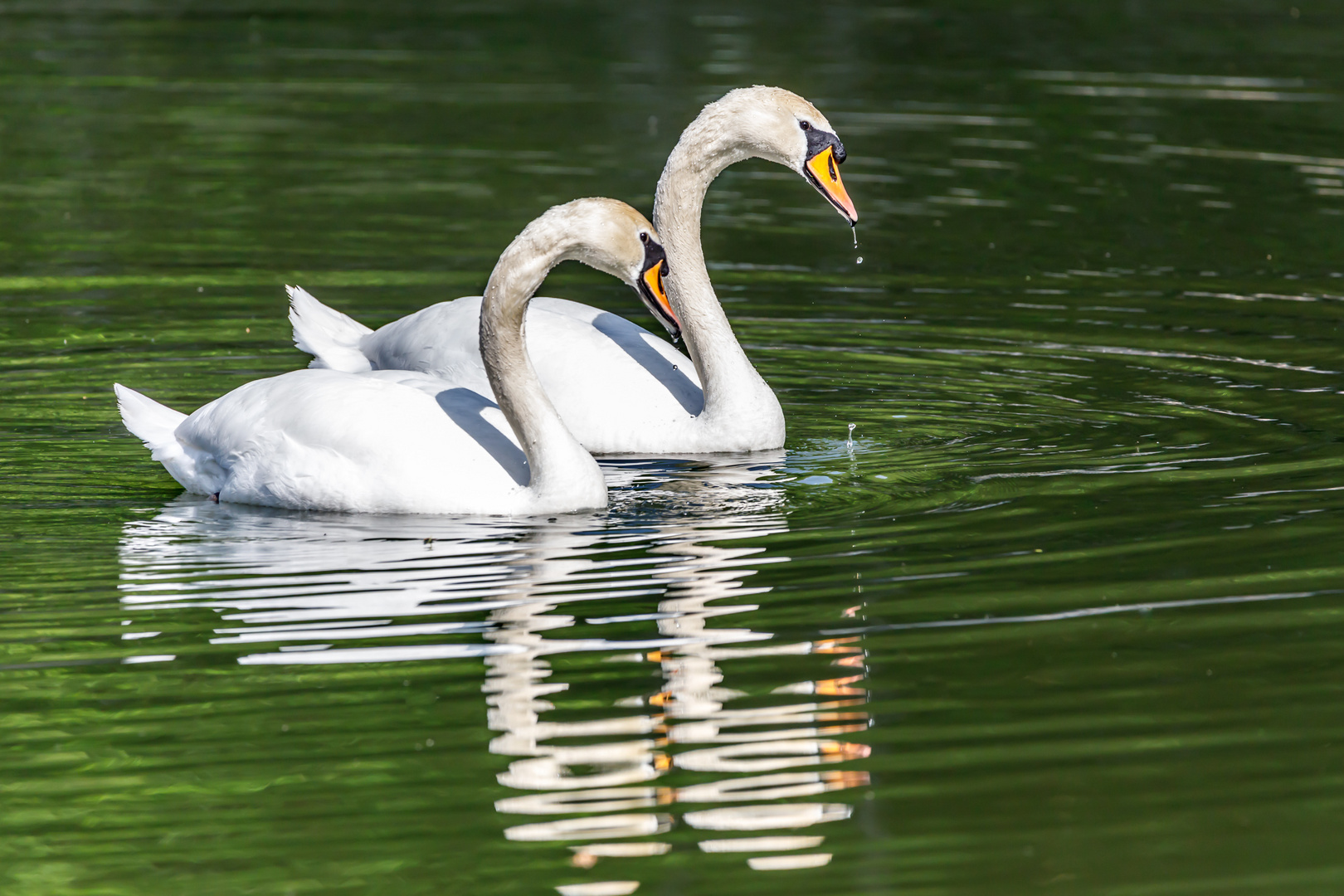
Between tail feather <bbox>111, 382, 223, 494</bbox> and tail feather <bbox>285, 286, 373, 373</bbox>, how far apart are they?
2.13 metres

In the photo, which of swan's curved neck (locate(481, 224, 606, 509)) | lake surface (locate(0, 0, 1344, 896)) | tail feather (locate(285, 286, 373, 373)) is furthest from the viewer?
tail feather (locate(285, 286, 373, 373))

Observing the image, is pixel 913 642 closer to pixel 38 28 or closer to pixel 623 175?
pixel 623 175

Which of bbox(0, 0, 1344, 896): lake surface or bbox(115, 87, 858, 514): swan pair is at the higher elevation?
bbox(115, 87, 858, 514): swan pair

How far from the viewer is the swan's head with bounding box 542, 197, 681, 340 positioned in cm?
895

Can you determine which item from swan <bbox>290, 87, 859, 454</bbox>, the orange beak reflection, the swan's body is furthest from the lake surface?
the orange beak reflection

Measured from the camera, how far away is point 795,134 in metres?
10.9

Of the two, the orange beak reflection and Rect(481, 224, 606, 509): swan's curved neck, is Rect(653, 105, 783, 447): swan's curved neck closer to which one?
the orange beak reflection

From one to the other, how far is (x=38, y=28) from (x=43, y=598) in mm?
23127

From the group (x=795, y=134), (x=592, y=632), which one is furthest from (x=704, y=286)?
(x=592, y=632)

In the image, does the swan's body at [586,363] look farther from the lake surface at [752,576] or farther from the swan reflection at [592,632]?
the lake surface at [752,576]

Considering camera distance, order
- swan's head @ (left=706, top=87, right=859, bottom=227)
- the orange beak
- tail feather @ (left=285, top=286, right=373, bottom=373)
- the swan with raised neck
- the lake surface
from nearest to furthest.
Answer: the lake surface < the orange beak < the swan with raised neck < swan's head @ (left=706, top=87, right=859, bottom=227) < tail feather @ (left=285, top=286, right=373, bottom=373)

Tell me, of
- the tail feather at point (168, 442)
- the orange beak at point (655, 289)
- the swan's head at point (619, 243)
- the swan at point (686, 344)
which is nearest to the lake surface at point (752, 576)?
the tail feather at point (168, 442)

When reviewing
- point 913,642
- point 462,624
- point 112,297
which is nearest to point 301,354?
point 112,297

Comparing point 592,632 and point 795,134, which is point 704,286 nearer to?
point 795,134
